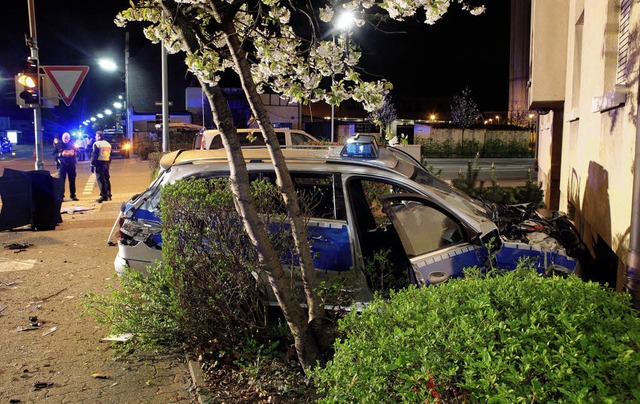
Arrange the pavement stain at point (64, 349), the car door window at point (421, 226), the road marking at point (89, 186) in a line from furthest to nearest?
the road marking at point (89, 186)
the car door window at point (421, 226)
the pavement stain at point (64, 349)

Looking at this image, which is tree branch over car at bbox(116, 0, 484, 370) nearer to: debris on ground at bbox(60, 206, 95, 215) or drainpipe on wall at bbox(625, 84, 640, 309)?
drainpipe on wall at bbox(625, 84, 640, 309)

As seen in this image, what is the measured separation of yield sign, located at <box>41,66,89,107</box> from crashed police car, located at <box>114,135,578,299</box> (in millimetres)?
7881

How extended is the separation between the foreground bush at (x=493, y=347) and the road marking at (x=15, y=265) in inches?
278

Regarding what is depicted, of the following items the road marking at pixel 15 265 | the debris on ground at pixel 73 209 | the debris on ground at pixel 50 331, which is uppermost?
the debris on ground at pixel 73 209

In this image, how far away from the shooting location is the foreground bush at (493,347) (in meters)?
2.26

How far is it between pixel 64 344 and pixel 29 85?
9438mm

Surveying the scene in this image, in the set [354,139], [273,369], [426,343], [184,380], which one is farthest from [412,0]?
[184,380]

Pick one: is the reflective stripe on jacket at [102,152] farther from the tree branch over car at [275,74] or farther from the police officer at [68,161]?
the tree branch over car at [275,74]

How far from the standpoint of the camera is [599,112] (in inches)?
270

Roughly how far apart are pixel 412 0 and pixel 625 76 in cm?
300

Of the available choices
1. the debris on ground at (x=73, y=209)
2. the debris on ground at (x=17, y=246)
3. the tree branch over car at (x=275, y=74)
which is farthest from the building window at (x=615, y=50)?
the debris on ground at (x=73, y=209)

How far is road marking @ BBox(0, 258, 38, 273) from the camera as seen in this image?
8539 mm

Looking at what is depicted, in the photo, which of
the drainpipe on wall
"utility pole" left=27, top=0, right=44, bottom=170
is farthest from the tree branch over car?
"utility pole" left=27, top=0, right=44, bottom=170

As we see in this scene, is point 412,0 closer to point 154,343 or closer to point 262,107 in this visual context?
point 262,107
